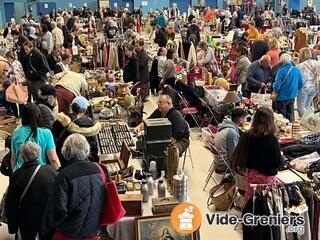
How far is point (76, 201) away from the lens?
3580 millimetres

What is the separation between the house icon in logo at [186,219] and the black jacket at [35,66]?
5877mm

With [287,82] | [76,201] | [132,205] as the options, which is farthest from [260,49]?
[76,201]

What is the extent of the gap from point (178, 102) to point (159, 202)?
15.2 ft

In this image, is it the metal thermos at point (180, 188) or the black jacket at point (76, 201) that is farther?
the metal thermos at point (180, 188)

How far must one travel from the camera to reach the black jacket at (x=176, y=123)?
5.98 m

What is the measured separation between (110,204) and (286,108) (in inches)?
199

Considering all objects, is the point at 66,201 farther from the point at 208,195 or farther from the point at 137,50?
the point at 137,50

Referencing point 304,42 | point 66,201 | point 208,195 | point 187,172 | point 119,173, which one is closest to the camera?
point 66,201

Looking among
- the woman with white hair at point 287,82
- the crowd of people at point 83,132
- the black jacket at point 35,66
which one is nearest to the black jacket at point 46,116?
the crowd of people at point 83,132

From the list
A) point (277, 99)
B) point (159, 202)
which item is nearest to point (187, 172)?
point (277, 99)

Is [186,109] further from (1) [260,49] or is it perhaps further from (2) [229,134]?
(1) [260,49]

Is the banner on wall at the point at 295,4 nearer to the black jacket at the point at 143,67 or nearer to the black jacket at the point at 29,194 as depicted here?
the black jacket at the point at 143,67

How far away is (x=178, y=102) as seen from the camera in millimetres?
8797

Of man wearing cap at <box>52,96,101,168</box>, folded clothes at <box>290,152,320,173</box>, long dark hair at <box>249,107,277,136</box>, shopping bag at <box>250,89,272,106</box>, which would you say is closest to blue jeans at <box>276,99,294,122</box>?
shopping bag at <box>250,89,272,106</box>
